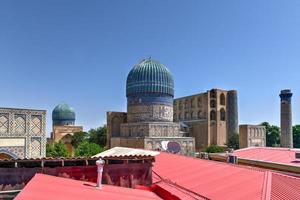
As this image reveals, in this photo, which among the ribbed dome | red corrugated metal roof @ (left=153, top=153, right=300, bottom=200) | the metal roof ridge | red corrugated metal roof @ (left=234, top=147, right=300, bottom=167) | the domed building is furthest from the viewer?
the ribbed dome

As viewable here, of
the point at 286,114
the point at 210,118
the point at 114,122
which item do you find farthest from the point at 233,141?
the point at 114,122

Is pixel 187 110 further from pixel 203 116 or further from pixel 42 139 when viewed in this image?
pixel 42 139

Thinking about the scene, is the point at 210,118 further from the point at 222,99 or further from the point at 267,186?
the point at 267,186

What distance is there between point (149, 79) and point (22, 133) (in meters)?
20.6

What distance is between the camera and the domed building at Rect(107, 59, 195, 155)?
35650mm

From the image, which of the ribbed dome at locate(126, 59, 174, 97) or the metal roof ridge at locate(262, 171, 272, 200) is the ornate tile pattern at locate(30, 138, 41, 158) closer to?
the metal roof ridge at locate(262, 171, 272, 200)

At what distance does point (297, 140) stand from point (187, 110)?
68.4ft

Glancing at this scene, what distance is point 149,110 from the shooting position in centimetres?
3672

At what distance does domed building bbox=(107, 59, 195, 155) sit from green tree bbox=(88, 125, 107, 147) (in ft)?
21.7

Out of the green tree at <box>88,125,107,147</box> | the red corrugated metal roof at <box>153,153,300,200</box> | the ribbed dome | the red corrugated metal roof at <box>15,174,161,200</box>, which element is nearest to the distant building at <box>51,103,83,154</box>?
the green tree at <box>88,125,107,147</box>

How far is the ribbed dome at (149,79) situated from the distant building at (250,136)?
42.6 ft

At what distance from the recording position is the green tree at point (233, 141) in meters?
43.4

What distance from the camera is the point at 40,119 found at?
19906mm

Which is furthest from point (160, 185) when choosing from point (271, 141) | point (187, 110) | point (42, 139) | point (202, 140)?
point (271, 141)
